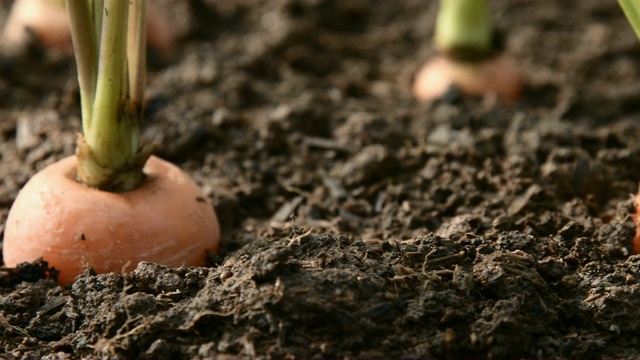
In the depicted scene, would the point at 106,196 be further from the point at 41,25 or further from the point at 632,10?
the point at 41,25

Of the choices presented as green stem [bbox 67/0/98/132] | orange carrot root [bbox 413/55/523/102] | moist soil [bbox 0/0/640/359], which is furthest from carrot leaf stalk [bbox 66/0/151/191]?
orange carrot root [bbox 413/55/523/102]

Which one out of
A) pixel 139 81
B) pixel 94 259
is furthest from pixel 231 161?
pixel 94 259

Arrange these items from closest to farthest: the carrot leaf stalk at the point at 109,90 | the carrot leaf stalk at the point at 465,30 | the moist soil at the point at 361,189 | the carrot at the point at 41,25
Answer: the moist soil at the point at 361,189 < the carrot leaf stalk at the point at 109,90 < the carrot leaf stalk at the point at 465,30 < the carrot at the point at 41,25

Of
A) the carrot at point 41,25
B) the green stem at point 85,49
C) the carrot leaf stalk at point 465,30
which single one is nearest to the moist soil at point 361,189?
the carrot at point 41,25

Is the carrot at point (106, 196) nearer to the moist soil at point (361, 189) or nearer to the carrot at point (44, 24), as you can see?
the moist soil at point (361, 189)

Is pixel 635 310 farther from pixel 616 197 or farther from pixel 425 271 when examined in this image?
pixel 616 197
